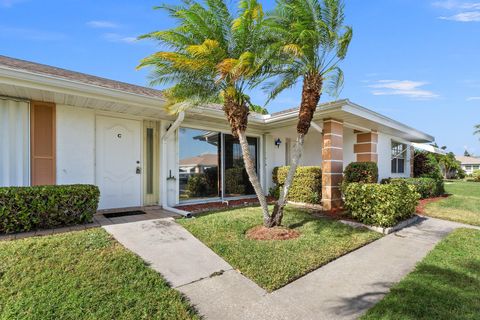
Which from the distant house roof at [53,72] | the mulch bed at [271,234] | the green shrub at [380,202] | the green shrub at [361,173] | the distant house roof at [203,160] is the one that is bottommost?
the mulch bed at [271,234]

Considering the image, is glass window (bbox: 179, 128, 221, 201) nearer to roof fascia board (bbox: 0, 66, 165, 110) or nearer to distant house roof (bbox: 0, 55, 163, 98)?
distant house roof (bbox: 0, 55, 163, 98)

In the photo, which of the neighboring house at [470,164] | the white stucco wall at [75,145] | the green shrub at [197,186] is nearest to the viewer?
the white stucco wall at [75,145]

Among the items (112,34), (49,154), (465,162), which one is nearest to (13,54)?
(112,34)

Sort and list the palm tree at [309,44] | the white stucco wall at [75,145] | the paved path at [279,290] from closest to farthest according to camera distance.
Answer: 1. the paved path at [279,290]
2. the palm tree at [309,44]
3. the white stucco wall at [75,145]

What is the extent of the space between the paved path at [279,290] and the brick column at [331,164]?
294cm

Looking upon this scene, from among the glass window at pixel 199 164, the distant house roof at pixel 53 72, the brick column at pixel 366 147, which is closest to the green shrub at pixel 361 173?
the brick column at pixel 366 147

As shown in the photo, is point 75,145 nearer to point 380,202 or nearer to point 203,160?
point 203,160

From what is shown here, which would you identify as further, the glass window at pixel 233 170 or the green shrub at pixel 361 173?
the glass window at pixel 233 170

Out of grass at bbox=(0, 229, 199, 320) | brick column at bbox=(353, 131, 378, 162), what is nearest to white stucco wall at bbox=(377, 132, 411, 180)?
brick column at bbox=(353, 131, 378, 162)

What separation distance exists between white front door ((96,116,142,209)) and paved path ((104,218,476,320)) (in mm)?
2270

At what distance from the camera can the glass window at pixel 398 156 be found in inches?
524

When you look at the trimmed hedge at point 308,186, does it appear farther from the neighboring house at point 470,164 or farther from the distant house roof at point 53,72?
the neighboring house at point 470,164

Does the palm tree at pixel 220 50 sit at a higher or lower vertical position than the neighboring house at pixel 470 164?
higher

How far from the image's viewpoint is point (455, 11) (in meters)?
7.11
